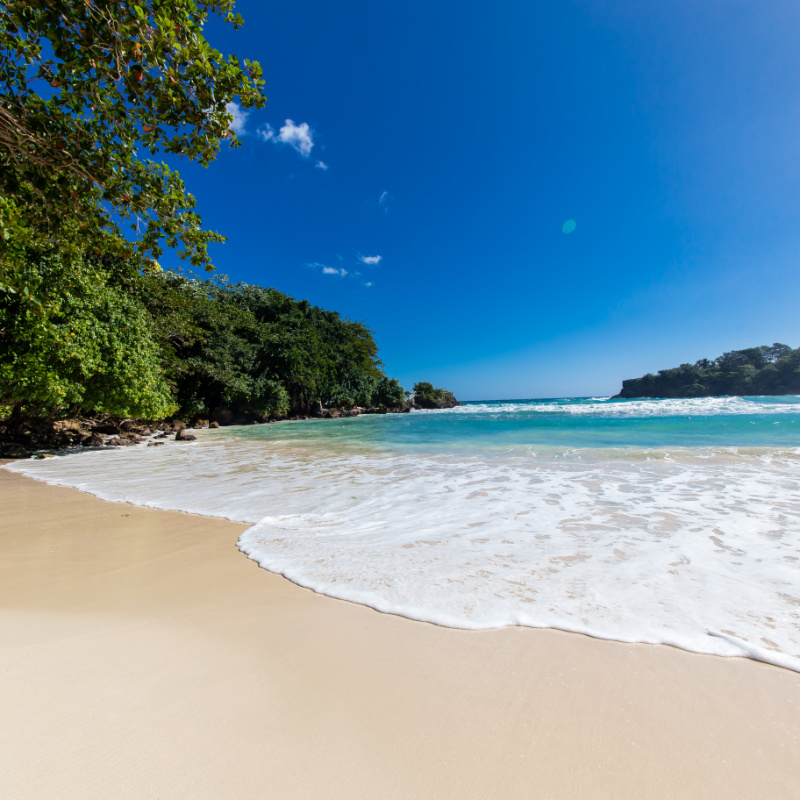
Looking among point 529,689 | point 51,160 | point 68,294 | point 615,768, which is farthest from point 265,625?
point 68,294

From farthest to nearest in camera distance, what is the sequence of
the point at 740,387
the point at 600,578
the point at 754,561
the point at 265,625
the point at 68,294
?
the point at 740,387 < the point at 68,294 < the point at 754,561 < the point at 600,578 < the point at 265,625

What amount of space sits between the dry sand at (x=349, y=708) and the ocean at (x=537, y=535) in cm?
28

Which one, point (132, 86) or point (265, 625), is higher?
point (132, 86)

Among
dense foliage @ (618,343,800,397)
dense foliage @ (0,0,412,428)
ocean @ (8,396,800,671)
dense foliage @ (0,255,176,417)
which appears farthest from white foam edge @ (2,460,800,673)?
dense foliage @ (618,343,800,397)

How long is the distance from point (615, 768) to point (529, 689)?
44cm

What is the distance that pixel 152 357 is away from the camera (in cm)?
1316

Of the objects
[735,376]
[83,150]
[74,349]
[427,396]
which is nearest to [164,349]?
[74,349]

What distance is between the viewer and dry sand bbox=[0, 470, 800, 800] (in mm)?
1222

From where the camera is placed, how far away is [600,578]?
2828 mm

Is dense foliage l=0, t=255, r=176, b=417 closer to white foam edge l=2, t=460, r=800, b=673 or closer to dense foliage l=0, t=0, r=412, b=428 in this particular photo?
dense foliage l=0, t=0, r=412, b=428

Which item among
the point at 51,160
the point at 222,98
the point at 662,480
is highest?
the point at 222,98

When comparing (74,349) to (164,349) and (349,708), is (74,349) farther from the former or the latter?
(349,708)

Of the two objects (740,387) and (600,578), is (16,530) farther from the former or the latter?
(740,387)

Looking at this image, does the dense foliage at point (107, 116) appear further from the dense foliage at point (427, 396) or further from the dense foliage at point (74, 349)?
the dense foliage at point (427, 396)
